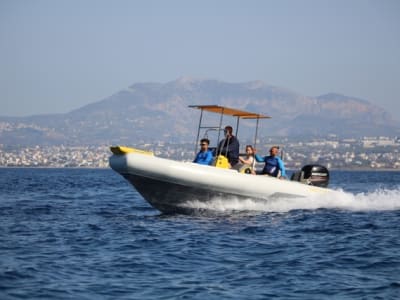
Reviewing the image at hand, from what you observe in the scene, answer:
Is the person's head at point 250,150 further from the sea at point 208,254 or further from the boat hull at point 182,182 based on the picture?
the sea at point 208,254

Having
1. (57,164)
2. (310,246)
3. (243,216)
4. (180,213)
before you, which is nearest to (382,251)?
(310,246)

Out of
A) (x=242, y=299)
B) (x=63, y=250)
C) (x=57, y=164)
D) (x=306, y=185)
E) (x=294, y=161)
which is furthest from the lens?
(x=57, y=164)

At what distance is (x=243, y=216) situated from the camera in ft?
57.6

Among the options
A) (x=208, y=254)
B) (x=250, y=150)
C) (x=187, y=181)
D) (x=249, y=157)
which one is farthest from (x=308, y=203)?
(x=208, y=254)

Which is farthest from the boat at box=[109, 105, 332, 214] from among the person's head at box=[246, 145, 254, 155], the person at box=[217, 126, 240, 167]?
the person's head at box=[246, 145, 254, 155]

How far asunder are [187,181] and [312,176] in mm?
4693

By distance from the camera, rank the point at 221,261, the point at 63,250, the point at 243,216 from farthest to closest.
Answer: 1. the point at 243,216
2. the point at 63,250
3. the point at 221,261

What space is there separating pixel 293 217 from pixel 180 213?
9.03 feet

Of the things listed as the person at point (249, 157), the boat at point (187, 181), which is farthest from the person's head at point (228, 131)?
the person at point (249, 157)

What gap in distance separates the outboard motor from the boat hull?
1846 millimetres

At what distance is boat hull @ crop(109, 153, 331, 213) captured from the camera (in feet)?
56.7

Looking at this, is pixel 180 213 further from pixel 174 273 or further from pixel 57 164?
pixel 57 164

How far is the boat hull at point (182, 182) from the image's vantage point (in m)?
17.3

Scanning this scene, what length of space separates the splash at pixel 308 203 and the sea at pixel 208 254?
1.5 inches
